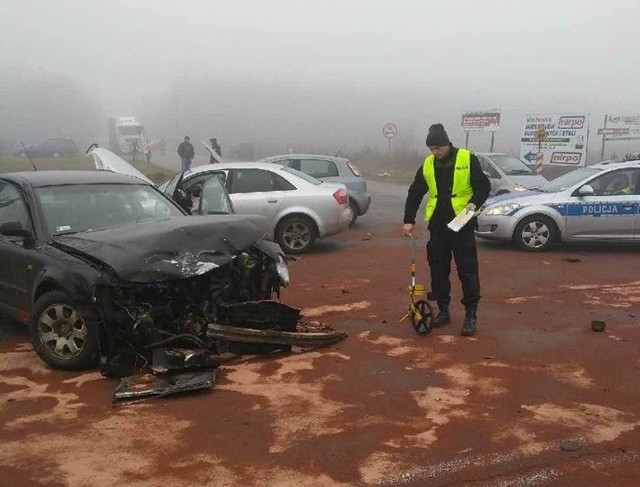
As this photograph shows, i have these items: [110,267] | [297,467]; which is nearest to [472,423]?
[297,467]

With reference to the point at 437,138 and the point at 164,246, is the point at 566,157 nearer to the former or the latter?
the point at 437,138

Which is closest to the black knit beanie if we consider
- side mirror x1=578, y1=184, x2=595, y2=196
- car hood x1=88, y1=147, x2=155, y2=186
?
car hood x1=88, y1=147, x2=155, y2=186

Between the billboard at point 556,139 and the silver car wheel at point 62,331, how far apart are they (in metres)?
22.6

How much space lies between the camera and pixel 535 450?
11.7ft

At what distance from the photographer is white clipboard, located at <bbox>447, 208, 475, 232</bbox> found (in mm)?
5594

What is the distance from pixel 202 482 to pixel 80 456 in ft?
2.69

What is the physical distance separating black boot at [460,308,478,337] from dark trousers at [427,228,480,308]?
0.19 ft

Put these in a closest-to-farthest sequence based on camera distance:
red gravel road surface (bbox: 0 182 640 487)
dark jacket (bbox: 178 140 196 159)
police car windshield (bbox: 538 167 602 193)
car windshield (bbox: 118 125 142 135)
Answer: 1. red gravel road surface (bbox: 0 182 640 487)
2. police car windshield (bbox: 538 167 602 193)
3. dark jacket (bbox: 178 140 196 159)
4. car windshield (bbox: 118 125 142 135)

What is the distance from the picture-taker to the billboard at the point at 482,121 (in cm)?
2750

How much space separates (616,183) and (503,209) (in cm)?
176

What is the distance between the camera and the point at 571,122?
2427cm

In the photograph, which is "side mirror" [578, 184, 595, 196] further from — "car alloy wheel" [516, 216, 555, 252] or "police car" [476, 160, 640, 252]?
"car alloy wheel" [516, 216, 555, 252]

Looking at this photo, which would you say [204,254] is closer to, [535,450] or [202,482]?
[202,482]

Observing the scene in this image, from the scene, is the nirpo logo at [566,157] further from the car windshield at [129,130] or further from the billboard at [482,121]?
the car windshield at [129,130]
